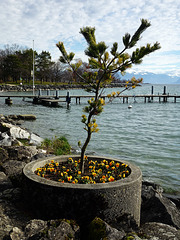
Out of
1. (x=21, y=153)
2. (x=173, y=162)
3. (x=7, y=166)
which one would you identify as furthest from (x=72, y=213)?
(x=173, y=162)

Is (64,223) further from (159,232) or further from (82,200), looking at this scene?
(159,232)

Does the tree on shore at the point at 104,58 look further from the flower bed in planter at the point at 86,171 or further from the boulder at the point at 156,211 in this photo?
the boulder at the point at 156,211

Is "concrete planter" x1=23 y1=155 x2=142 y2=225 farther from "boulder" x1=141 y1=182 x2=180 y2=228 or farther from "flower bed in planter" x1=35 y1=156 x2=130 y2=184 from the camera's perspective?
"boulder" x1=141 y1=182 x2=180 y2=228

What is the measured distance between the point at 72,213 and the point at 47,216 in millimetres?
401

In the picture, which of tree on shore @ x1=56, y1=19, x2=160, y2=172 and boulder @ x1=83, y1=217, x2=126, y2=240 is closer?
boulder @ x1=83, y1=217, x2=126, y2=240

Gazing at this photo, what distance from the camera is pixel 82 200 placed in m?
3.60

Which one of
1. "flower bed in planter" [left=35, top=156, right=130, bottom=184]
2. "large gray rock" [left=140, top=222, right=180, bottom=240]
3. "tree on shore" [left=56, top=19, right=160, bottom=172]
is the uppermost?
"tree on shore" [left=56, top=19, right=160, bottom=172]

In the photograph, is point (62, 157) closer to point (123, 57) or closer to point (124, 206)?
point (124, 206)

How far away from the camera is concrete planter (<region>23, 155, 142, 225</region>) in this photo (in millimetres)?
3596

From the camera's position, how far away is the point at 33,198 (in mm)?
3840

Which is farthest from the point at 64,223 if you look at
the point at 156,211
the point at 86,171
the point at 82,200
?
the point at 156,211

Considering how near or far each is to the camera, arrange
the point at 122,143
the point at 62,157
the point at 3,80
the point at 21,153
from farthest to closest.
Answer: the point at 3,80, the point at 122,143, the point at 21,153, the point at 62,157

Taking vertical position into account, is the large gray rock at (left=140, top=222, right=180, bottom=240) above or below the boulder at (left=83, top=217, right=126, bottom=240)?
below

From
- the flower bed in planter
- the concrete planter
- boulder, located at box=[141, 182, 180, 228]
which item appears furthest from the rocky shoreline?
the flower bed in planter
